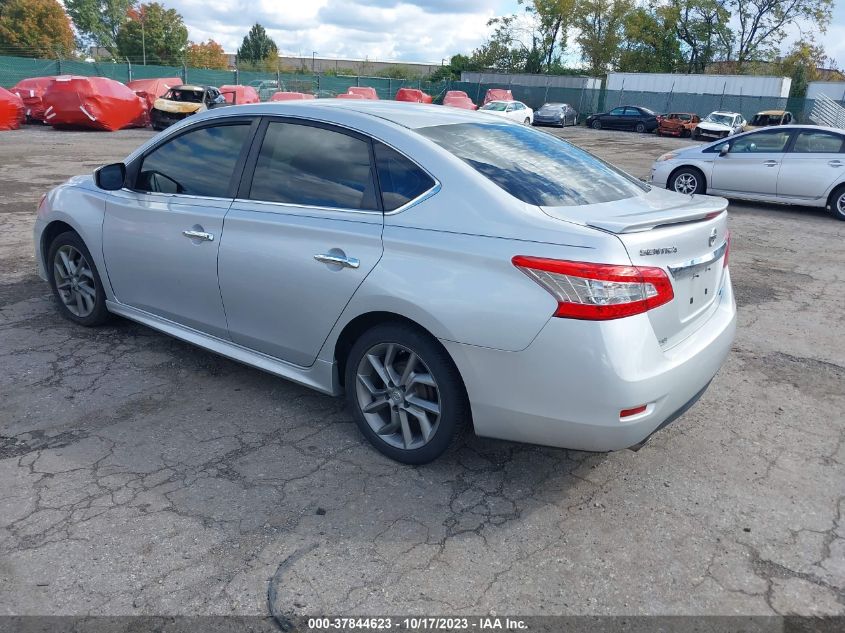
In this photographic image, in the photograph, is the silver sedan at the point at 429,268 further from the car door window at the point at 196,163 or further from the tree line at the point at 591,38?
the tree line at the point at 591,38

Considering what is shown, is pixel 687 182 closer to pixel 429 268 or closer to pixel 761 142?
pixel 761 142

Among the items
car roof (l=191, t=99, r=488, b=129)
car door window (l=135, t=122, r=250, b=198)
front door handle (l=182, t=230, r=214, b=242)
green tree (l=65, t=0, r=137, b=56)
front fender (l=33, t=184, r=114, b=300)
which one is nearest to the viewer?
car roof (l=191, t=99, r=488, b=129)

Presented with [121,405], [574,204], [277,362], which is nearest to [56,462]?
[121,405]

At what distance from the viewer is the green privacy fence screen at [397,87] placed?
3138cm

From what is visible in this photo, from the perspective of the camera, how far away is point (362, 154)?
3.59 m

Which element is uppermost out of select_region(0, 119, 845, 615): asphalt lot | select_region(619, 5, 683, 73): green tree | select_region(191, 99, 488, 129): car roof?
select_region(619, 5, 683, 73): green tree

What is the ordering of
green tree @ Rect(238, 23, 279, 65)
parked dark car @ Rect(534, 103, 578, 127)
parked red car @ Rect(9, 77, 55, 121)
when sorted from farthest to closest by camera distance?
green tree @ Rect(238, 23, 279, 65) → parked dark car @ Rect(534, 103, 578, 127) → parked red car @ Rect(9, 77, 55, 121)

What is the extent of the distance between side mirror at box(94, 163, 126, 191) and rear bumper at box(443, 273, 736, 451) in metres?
2.77

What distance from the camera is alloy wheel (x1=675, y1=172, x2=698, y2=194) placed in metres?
12.6

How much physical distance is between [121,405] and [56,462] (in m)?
0.67

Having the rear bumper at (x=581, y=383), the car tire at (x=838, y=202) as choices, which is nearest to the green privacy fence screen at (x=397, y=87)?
the car tire at (x=838, y=202)

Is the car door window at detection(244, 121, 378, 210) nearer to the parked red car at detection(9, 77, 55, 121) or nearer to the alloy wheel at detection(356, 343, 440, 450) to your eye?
the alloy wheel at detection(356, 343, 440, 450)

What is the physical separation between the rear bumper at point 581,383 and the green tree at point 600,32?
6878 centimetres

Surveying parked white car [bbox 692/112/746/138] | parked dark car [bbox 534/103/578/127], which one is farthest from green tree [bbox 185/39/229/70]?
parked white car [bbox 692/112/746/138]
